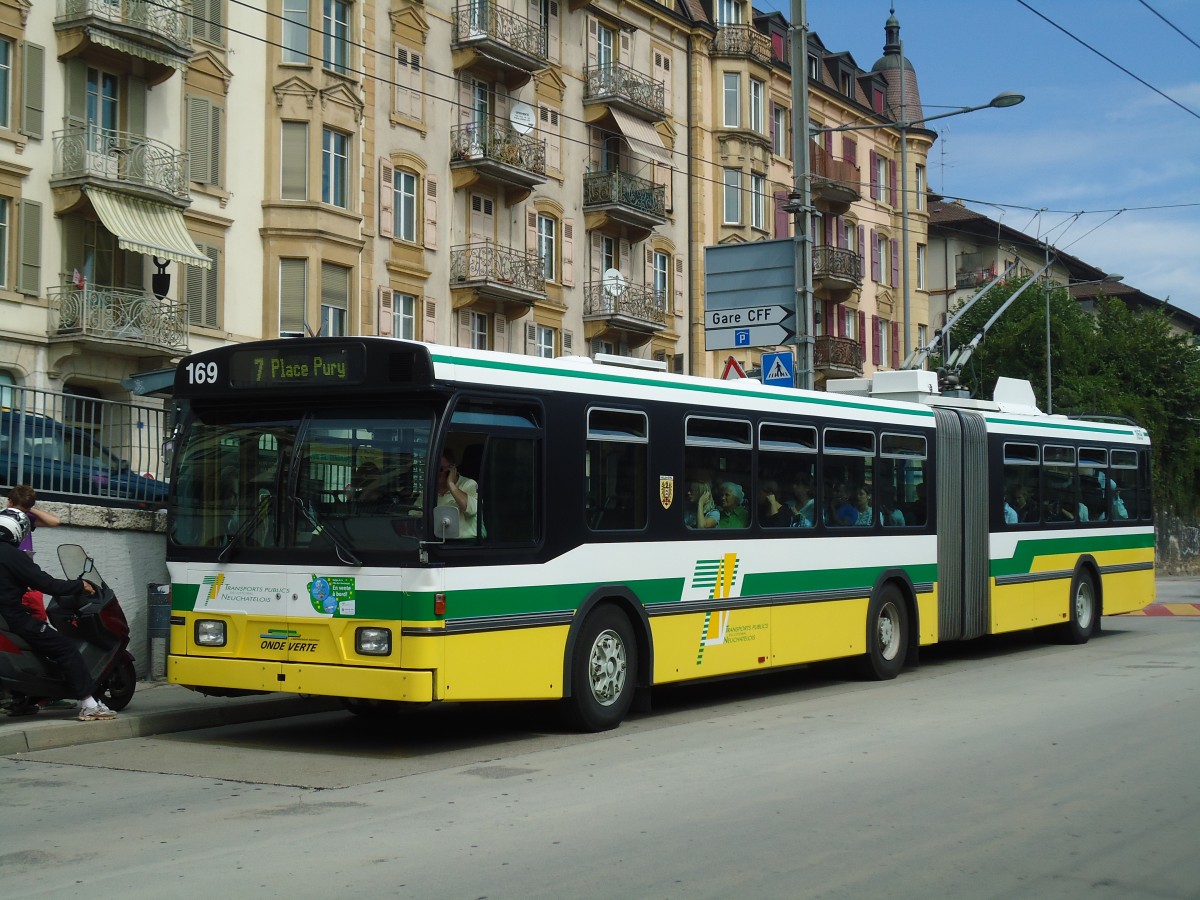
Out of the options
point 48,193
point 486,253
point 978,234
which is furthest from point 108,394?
point 978,234

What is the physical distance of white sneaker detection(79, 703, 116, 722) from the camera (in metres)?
11.3

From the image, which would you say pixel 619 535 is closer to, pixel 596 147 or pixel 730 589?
pixel 730 589

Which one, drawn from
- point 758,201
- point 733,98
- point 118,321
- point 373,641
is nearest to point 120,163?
point 118,321

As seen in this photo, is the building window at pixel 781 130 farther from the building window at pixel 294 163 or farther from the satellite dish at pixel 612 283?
the building window at pixel 294 163

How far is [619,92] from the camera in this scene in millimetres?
40969

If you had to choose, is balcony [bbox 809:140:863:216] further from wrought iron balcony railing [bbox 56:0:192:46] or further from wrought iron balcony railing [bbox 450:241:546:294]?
wrought iron balcony railing [bbox 56:0:192:46]

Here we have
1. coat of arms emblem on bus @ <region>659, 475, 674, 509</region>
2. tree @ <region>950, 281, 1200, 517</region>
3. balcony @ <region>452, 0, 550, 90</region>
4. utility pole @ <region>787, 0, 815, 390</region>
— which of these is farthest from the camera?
tree @ <region>950, 281, 1200, 517</region>

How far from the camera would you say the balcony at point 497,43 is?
35.9 metres

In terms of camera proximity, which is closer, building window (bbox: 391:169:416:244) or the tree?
building window (bbox: 391:169:416:244)

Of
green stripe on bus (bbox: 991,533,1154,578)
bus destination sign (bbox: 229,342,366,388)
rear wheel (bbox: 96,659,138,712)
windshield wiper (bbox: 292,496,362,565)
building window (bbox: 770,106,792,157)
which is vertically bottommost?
rear wheel (bbox: 96,659,138,712)

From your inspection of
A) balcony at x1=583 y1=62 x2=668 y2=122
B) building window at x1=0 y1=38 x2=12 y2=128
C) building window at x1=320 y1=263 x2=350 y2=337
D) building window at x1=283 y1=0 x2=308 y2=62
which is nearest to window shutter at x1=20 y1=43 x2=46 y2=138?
building window at x1=0 y1=38 x2=12 y2=128

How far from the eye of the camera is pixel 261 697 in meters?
13.2

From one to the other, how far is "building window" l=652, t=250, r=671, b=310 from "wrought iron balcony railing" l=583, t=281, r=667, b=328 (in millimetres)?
1165

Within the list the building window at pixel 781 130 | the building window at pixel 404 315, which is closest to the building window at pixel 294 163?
the building window at pixel 404 315
